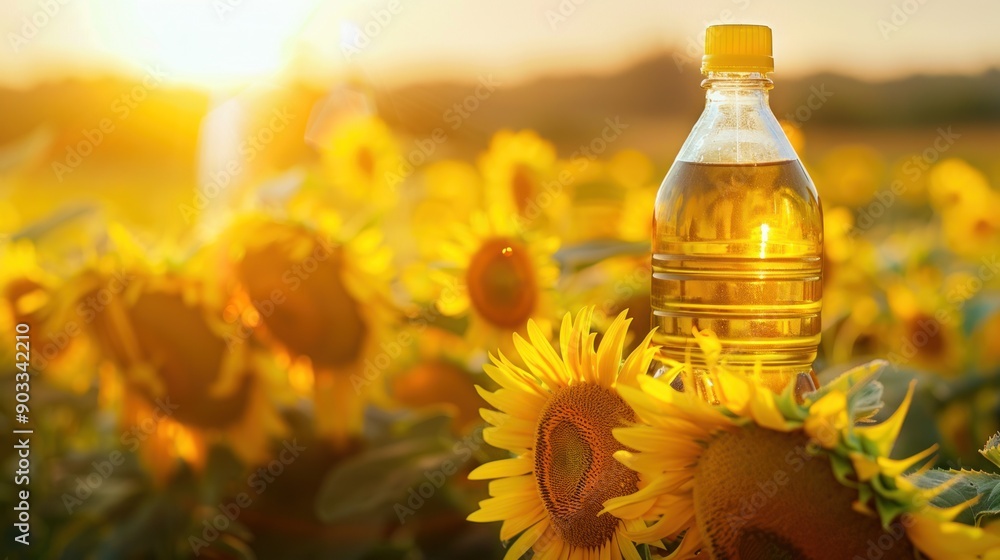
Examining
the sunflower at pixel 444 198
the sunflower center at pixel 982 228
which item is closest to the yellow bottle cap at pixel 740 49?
the sunflower at pixel 444 198

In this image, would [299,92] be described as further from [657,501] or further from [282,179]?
[657,501]

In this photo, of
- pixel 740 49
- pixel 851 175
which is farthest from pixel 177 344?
pixel 851 175

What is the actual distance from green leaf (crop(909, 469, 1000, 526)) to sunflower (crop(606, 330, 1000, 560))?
4 centimetres

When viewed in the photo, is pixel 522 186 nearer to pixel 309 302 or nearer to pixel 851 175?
pixel 309 302

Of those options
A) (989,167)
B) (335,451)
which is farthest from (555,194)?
(989,167)

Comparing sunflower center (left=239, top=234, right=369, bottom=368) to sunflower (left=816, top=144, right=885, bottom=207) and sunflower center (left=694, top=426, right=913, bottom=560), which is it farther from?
sunflower (left=816, top=144, right=885, bottom=207)

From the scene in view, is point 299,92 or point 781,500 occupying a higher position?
point 299,92

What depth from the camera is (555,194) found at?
1619mm

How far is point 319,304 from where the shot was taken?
1106 millimetres

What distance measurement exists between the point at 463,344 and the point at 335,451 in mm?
219

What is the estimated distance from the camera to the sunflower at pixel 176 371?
3.57 ft

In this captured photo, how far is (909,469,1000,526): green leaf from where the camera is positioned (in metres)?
0.65

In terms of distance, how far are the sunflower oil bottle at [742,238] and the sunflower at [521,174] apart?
28.7 inches

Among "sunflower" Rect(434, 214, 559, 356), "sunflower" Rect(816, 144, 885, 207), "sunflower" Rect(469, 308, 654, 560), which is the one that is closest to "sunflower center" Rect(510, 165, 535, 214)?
"sunflower" Rect(434, 214, 559, 356)
